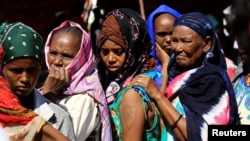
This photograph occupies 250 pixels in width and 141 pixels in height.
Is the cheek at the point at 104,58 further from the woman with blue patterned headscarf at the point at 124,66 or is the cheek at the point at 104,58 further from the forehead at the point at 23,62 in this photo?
the forehead at the point at 23,62

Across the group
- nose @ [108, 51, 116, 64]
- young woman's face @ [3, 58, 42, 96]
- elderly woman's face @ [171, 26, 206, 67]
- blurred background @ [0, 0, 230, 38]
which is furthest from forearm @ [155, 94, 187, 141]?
blurred background @ [0, 0, 230, 38]

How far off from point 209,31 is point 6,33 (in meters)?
1.13

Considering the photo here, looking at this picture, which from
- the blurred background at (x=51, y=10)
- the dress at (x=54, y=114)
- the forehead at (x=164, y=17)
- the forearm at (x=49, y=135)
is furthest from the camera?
the blurred background at (x=51, y=10)

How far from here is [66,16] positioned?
8016mm

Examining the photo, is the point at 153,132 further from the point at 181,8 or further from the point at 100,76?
the point at 181,8

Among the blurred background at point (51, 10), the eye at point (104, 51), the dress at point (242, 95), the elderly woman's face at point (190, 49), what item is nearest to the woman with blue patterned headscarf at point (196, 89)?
the elderly woman's face at point (190, 49)

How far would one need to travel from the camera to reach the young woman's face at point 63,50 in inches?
177

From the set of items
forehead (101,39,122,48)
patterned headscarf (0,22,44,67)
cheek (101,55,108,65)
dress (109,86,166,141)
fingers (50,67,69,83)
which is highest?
patterned headscarf (0,22,44,67)

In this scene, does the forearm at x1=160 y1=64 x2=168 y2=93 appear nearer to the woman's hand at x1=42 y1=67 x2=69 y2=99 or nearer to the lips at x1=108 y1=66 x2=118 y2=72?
the lips at x1=108 y1=66 x2=118 y2=72

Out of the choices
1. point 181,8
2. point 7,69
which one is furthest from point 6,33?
point 181,8

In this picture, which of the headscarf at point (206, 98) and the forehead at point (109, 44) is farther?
the forehead at point (109, 44)

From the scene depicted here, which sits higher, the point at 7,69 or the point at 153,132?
the point at 7,69

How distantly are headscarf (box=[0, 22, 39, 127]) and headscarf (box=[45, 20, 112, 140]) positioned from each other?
1.44ft

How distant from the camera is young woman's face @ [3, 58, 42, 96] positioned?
157 inches
